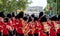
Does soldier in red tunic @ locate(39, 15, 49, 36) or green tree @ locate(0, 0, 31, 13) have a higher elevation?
soldier in red tunic @ locate(39, 15, 49, 36)

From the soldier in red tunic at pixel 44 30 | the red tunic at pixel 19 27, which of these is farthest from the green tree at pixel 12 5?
the soldier in red tunic at pixel 44 30

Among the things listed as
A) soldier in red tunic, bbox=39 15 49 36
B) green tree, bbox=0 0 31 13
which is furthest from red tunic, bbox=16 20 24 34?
green tree, bbox=0 0 31 13

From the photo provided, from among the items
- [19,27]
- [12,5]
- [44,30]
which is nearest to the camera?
[44,30]

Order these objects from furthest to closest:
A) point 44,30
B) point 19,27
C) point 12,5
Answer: point 12,5, point 19,27, point 44,30

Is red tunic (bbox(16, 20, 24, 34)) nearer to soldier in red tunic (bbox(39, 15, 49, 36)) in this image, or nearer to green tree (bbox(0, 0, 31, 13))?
soldier in red tunic (bbox(39, 15, 49, 36))

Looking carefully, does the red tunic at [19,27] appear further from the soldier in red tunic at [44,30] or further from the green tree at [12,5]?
the green tree at [12,5]

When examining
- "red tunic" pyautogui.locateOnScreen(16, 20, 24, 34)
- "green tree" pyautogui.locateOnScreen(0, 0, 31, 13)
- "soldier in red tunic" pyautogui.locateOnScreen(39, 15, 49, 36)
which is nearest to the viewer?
"soldier in red tunic" pyautogui.locateOnScreen(39, 15, 49, 36)

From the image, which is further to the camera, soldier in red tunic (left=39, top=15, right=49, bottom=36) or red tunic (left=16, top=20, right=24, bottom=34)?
red tunic (left=16, top=20, right=24, bottom=34)

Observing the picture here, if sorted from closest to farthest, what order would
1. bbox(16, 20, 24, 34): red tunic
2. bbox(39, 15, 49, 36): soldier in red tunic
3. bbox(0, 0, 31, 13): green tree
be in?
bbox(39, 15, 49, 36): soldier in red tunic → bbox(16, 20, 24, 34): red tunic → bbox(0, 0, 31, 13): green tree

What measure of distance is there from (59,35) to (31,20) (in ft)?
5.85

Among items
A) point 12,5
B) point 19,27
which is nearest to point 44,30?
point 19,27

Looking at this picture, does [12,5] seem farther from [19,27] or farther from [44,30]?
[44,30]

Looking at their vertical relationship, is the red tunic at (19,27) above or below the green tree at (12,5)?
above

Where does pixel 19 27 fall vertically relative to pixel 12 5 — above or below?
above
